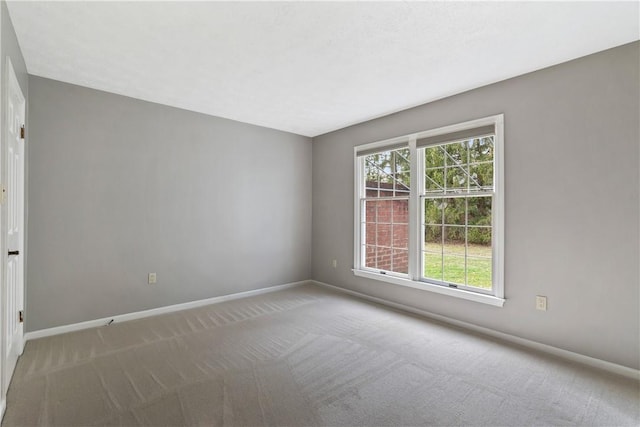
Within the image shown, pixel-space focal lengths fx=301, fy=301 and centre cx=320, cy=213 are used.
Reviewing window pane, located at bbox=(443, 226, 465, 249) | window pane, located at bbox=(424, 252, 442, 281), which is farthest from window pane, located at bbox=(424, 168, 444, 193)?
window pane, located at bbox=(424, 252, 442, 281)

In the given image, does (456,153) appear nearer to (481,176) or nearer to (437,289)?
(481,176)

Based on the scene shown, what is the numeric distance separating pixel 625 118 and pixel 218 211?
4.17 metres

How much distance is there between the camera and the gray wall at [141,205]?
2926 mm

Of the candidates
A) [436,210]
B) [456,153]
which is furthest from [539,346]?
[456,153]

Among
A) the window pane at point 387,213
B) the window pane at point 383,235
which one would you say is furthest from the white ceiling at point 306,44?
the window pane at point 383,235

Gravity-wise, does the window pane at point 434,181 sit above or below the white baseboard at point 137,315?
above

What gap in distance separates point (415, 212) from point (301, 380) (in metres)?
2.33

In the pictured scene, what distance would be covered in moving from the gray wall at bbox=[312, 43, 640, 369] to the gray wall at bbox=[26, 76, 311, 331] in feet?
8.97

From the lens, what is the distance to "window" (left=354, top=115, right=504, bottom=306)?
3.08 metres

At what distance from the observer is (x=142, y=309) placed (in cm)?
346

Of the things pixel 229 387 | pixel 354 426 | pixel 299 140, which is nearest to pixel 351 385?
pixel 354 426

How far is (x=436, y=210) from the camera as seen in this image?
11.6ft

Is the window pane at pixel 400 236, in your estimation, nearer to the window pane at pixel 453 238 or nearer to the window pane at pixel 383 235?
the window pane at pixel 383 235

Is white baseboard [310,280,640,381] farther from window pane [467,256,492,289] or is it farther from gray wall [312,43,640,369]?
window pane [467,256,492,289]
